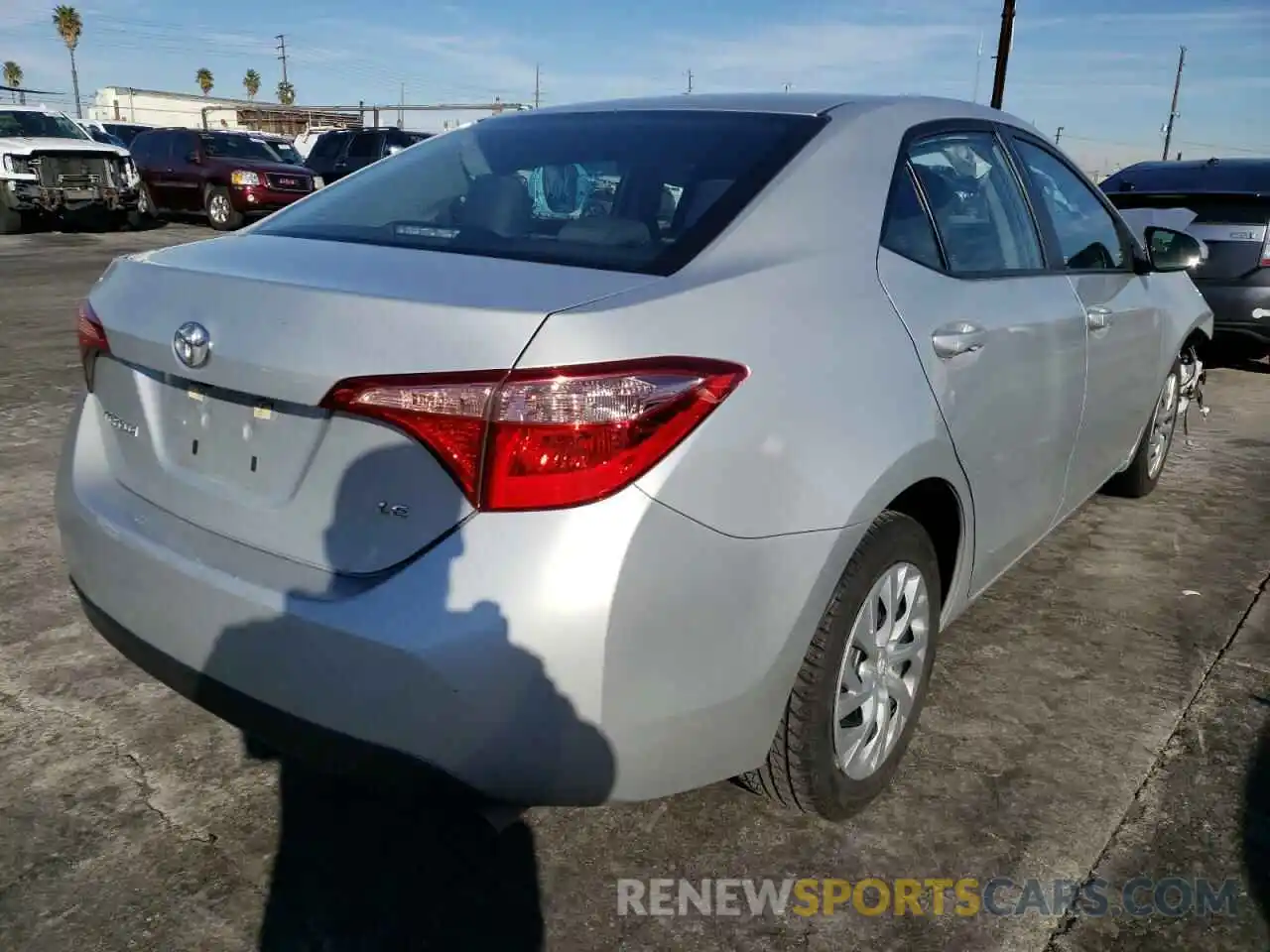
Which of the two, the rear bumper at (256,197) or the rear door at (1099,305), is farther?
the rear bumper at (256,197)

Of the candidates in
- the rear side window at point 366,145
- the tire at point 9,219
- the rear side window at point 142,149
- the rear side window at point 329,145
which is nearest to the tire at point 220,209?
the rear side window at point 142,149

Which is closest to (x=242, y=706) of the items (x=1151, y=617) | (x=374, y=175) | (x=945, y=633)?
(x=374, y=175)

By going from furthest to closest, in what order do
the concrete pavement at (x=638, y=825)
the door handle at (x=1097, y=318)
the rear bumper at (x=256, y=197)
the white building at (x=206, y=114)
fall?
the white building at (x=206, y=114) → the rear bumper at (x=256, y=197) → the door handle at (x=1097, y=318) → the concrete pavement at (x=638, y=825)

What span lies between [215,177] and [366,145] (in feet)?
10.3

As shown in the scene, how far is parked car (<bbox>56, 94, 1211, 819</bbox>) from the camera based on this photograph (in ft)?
5.55

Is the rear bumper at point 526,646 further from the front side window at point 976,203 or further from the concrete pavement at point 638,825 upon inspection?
the front side window at point 976,203

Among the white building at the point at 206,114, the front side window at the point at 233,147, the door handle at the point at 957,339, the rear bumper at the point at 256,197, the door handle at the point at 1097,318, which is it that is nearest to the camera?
the door handle at the point at 957,339

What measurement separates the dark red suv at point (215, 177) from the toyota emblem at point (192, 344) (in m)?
16.2

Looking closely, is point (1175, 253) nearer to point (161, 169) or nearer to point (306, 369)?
point (306, 369)

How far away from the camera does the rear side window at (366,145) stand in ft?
64.1

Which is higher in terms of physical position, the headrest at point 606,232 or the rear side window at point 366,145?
the rear side window at point 366,145

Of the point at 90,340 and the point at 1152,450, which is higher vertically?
the point at 90,340

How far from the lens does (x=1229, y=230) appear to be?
7309mm

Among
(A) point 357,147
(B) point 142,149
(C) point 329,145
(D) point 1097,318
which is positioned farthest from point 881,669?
(C) point 329,145
